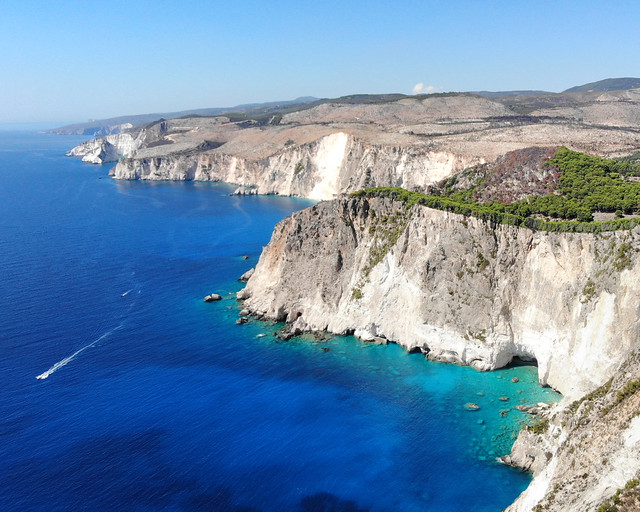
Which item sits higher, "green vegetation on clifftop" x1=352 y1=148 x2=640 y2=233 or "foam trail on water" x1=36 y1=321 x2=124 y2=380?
"green vegetation on clifftop" x1=352 y1=148 x2=640 y2=233

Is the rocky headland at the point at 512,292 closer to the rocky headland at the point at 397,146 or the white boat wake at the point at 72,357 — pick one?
the white boat wake at the point at 72,357

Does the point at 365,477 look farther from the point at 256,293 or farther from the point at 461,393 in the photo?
the point at 256,293

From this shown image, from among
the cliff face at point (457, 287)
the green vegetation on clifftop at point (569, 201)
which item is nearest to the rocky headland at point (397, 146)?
the green vegetation on clifftop at point (569, 201)

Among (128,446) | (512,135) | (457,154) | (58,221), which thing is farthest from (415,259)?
(58,221)

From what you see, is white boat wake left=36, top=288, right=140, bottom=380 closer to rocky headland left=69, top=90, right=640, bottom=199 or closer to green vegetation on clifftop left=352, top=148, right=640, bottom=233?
green vegetation on clifftop left=352, top=148, right=640, bottom=233

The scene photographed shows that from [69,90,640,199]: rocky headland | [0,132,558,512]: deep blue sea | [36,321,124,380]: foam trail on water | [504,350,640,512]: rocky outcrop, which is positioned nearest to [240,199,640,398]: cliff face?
[0,132,558,512]: deep blue sea

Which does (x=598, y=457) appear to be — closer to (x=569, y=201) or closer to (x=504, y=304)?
(x=504, y=304)


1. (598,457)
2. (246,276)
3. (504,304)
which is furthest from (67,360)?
(598,457)
